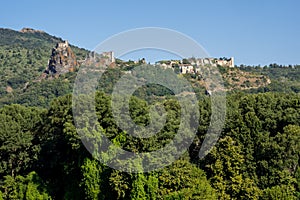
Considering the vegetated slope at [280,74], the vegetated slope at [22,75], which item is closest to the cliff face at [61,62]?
the vegetated slope at [22,75]

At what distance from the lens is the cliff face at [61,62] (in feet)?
464

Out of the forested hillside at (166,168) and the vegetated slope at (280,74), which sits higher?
the vegetated slope at (280,74)

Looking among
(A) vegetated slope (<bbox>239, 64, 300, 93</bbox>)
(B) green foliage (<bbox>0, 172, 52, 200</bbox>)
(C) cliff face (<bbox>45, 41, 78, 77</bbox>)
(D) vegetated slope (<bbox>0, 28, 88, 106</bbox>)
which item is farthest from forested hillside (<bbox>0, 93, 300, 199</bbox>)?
(C) cliff face (<bbox>45, 41, 78, 77</bbox>)

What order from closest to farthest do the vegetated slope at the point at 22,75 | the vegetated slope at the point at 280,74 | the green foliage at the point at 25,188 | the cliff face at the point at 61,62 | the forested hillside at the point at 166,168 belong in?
the forested hillside at the point at 166,168 < the green foliage at the point at 25,188 < the vegetated slope at the point at 22,75 < the vegetated slope at the point at 280,74 < the cliff face at the point at 61,62

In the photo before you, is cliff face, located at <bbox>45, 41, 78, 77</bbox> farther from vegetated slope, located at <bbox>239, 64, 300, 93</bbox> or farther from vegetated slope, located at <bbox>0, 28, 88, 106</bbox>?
vegetated slope, located at <bbox>239, 64, 300, 93</bbox>

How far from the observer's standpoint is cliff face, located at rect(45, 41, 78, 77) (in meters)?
142

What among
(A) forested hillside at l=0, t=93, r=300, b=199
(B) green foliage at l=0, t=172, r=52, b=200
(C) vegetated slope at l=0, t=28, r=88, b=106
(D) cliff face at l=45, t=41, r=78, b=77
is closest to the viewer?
(A) forested hillside at l=0, t=93, r=300, b=199

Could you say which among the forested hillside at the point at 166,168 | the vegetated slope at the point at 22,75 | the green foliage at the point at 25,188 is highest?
the vegetated slope at the point at 22,75

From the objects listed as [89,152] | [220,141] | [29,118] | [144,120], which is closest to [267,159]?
[220,141]

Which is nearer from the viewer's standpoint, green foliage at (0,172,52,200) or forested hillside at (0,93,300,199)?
forested hillside at (0,93,300,199)

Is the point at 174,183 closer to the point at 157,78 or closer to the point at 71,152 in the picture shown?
the point at 71,152

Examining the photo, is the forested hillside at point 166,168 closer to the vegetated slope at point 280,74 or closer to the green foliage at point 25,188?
the green foliage at point 25,188

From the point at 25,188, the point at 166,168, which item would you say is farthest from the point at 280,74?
the point at 166,168

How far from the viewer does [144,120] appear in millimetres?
32375
